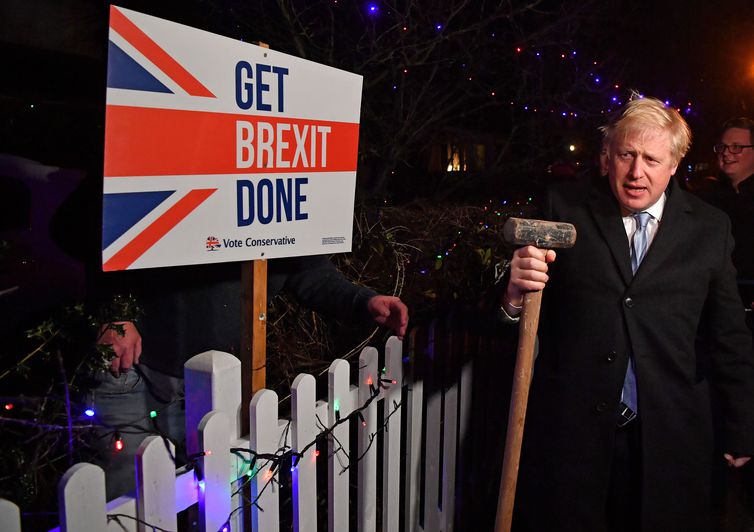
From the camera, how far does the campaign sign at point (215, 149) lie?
5.47 feet

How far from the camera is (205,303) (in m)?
2.41

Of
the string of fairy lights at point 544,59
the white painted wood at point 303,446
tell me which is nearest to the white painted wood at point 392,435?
the white painted wood at point 303,446

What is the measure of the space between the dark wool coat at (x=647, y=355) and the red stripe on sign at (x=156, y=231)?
1.44m

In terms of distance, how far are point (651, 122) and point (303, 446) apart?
1.73 m

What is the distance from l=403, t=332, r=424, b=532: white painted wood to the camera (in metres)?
2.96

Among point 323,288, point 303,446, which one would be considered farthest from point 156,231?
point 323,288

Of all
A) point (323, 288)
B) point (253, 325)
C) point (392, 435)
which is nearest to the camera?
point (253, 325)

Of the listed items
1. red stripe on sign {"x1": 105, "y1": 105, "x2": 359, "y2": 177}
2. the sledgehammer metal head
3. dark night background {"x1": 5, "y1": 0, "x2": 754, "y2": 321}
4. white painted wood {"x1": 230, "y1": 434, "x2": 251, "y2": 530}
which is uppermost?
dark night background {"x1": 5, "y1": 0, "x2": 754, "y2": 321}

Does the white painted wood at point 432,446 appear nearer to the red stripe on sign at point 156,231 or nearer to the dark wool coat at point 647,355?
the dark wool coat at point 647,355

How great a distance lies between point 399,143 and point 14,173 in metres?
4.30

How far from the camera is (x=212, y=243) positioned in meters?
1.90

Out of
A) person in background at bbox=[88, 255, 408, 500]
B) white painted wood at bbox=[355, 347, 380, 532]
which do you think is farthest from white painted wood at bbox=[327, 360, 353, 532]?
person in background at bbox=[88, 255, 408, 500]

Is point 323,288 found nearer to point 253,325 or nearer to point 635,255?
point 253,325

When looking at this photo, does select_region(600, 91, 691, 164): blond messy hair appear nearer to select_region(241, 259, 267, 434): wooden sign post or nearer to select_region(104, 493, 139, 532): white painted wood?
select_region(241, 259, 267, 434): wooden sign post
